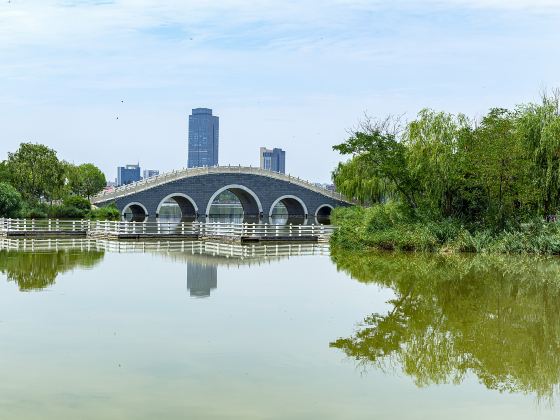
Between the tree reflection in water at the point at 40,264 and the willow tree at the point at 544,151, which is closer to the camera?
the tree reflection in water at the point at 40,264

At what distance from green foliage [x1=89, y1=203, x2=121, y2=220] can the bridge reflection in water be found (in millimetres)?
13853

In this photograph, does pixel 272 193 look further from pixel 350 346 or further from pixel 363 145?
pixel 350 346

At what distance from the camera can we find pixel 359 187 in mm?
46750

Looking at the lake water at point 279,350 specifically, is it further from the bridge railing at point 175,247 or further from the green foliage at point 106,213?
the green foliage at point 106,213

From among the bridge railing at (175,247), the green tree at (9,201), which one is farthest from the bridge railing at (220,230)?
the green tree at (9,201)

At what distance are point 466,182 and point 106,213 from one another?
26.9m

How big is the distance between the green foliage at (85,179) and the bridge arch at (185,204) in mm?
6253

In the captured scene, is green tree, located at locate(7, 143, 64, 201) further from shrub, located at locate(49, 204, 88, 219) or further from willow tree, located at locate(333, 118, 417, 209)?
willow tree, located at locate(333, 118, 417, 209)

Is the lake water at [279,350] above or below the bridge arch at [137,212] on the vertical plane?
below

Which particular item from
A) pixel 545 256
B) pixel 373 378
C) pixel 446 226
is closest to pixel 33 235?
pixel 446 226

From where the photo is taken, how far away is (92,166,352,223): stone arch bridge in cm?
5281

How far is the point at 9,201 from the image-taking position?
40.0 metres

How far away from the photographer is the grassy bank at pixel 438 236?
81.3 feet

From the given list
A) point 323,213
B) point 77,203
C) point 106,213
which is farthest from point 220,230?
point 323,213
